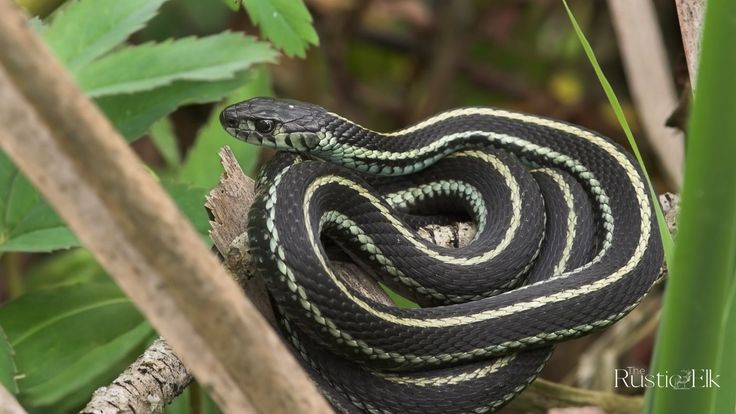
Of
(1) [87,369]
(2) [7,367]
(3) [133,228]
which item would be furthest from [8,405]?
(1) [87,369]

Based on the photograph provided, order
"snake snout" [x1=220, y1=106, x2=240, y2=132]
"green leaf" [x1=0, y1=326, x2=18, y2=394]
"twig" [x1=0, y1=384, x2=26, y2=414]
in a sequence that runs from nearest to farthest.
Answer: "twig" [x1=0, y1=384, x2=26, y2=414] → "green leaf" [x1=0, y1=326, x2=18, y2=394] → "snake snout" [x1=220, y1=106, x2=240, y2=132]

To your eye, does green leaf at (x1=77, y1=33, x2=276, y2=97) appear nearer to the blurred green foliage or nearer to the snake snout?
the blurred green foliage

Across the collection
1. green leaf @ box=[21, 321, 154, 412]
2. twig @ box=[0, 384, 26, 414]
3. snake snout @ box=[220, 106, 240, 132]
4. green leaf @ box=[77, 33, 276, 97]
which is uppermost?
green leaf @ box=[77, 33, 276, 97]

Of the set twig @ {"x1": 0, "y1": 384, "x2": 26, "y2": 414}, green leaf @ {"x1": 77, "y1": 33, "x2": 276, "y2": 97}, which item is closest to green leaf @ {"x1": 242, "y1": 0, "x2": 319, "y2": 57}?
green leaf @ {"x1": 77, "y1": 33, "x2": 276, "y2": 97}

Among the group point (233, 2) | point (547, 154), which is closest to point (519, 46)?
point (547, 154)

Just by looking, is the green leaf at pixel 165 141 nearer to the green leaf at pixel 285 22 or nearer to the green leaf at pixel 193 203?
the green leaf at pixel 193 203

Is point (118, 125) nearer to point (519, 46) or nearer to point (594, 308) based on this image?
point (594, 308)

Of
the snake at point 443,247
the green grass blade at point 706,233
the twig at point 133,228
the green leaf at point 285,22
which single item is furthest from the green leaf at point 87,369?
the green grass blade at point 706,233
